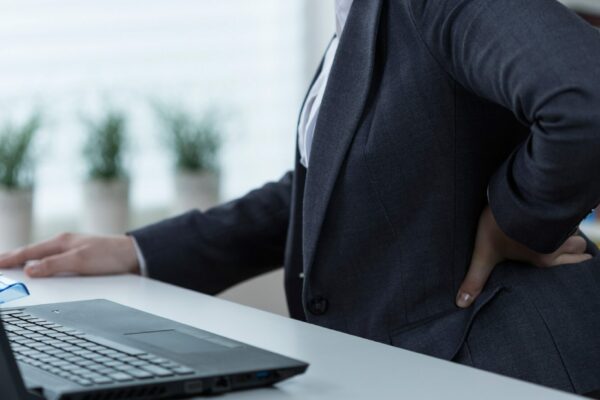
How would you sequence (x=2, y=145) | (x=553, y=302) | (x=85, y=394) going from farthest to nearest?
1. (x=2, y=145)
2. (x=553, y=302)
3. (x=85, y=394)

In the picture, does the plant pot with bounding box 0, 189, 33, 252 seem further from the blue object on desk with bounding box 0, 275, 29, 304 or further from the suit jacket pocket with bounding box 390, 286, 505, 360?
the suit jacket pocket with bounding box 390, 286, 505, 360

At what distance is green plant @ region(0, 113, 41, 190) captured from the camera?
234 centimetres

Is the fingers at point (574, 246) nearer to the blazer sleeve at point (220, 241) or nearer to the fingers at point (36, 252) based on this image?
the blazer sleeve at point (220, 241)

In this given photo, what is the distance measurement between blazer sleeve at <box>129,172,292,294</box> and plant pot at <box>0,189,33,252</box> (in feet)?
2.70

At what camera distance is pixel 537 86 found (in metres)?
0.98

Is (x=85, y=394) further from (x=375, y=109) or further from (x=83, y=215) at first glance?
(x=83, y=215)

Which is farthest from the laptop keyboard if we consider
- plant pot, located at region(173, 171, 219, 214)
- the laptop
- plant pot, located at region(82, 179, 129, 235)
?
plant pot, located at region(173, 171, 219, 214)

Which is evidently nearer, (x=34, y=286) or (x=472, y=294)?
(x=472, y=294)

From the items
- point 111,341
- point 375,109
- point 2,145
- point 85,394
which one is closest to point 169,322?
point 111,341

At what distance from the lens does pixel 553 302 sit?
1123mm

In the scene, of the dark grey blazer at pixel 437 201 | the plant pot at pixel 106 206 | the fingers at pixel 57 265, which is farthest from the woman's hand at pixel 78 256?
the plant pot at pixel 106 206

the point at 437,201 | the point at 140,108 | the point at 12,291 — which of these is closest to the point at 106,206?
the point at 140,108

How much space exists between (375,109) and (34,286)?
0.56m

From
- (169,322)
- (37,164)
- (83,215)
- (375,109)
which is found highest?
(375,109)
